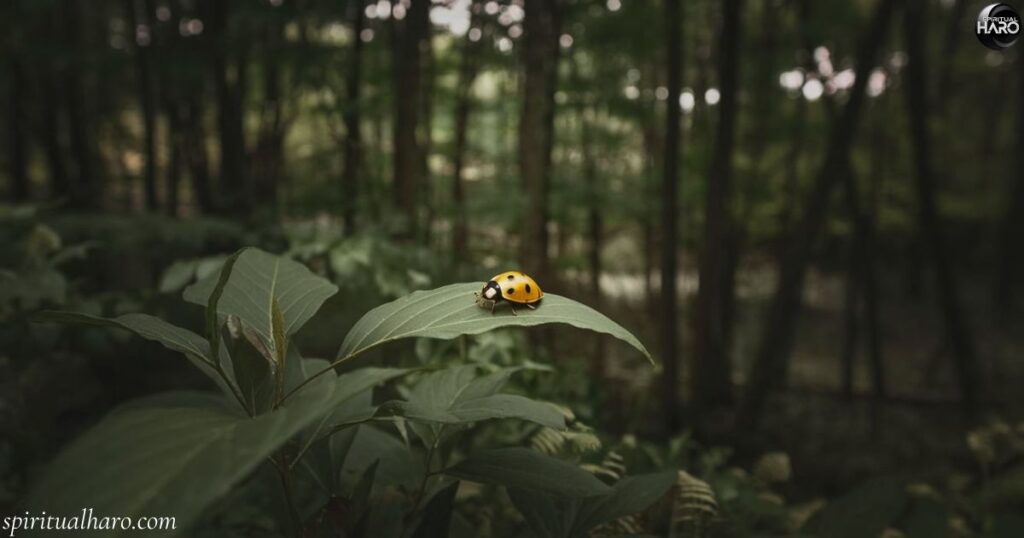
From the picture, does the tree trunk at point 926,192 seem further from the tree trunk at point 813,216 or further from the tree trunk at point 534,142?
the tree trunk at point 534,142

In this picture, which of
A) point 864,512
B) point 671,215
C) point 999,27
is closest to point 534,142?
point 671,215

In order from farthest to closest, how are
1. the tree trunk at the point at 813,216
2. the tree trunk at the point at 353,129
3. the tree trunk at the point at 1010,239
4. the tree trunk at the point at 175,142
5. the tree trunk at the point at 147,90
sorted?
the tree trunk at the point at 1010,239
the tree trunk at the point at 175,142
the tree trunk at the point at 147,90
the tree trunk at the point at 813,216
the tree trunk at the point at 353,129

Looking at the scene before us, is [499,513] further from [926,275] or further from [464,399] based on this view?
[926,275]

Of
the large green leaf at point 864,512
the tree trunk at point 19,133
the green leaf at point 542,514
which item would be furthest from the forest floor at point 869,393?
the tree trunk at point 19,133

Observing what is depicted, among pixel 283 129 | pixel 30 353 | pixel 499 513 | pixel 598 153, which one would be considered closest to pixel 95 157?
pixel 283 129

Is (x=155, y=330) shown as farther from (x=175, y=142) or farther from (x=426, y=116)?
(x=175, y=142)
